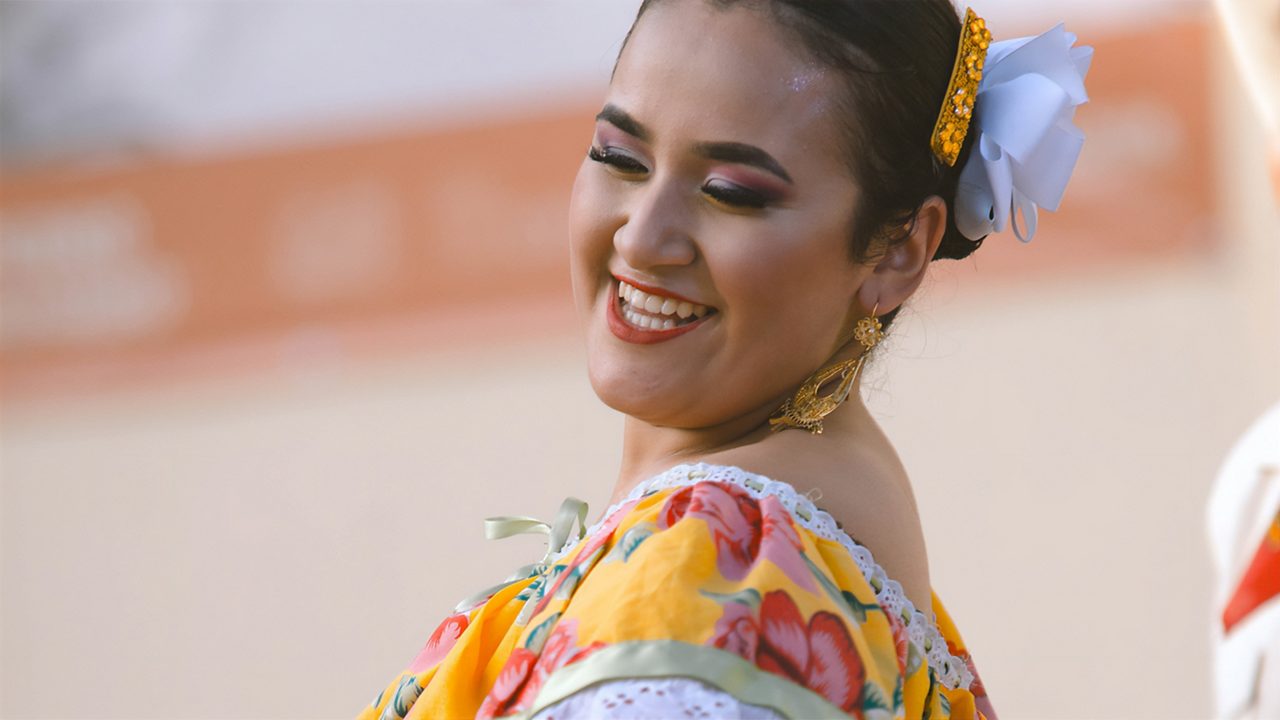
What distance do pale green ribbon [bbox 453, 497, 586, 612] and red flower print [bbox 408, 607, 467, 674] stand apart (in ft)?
0.06

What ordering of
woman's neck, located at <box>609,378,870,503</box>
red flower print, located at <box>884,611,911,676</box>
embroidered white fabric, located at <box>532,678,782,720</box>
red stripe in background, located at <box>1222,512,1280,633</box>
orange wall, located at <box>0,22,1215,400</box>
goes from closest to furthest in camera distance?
1. embroidered white fabric, located at <box>532,678,782,720</box>
2. red flower print, located at <box>884,611,911,676</box>
3. woman's neck, located at <box>609,378,870,503</box>
4. red stripe in background, located at <box>1222,512,1280,633</box>
5. orange wall, located at <box>0,22,1215,400</box>

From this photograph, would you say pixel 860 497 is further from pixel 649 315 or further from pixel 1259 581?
pixel 1259 581

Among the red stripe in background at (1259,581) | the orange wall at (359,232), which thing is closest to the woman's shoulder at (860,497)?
the red stripe in background at (1259,581)

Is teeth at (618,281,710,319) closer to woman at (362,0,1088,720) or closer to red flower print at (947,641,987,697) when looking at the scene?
woman at (362,0,1088,720)

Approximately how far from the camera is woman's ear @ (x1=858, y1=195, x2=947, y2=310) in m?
1.19

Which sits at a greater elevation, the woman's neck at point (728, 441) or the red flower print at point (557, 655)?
the woman's neck at point (728, 441)

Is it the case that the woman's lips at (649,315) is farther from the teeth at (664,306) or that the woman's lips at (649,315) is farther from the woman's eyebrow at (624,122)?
the woman's eyebrow at (624,122)

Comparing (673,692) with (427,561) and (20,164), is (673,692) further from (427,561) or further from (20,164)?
(20,164)

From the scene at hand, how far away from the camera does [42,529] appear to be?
17.1ft

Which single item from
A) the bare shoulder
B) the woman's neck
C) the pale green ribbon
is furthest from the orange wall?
the bare shoulder

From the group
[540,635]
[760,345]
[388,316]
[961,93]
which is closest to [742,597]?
[540,635]

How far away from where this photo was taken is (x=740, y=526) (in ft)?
3.21

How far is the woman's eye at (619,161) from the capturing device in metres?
1.14

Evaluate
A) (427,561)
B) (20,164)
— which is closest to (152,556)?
(427,561)
